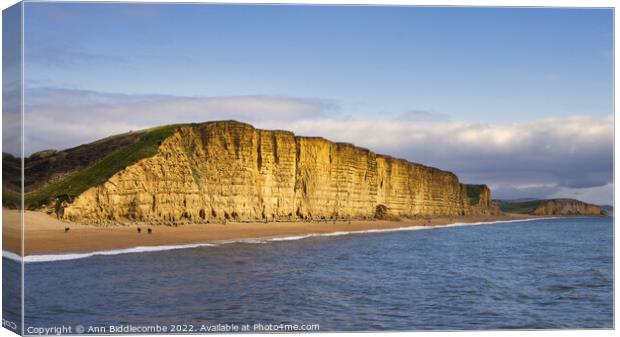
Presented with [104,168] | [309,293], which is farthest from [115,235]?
[309,293]

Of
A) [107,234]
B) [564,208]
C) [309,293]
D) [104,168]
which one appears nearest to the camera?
[309,293]

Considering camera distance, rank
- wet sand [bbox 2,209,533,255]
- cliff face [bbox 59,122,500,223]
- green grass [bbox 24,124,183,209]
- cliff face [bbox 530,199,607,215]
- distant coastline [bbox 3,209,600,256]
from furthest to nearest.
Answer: cliff face [bbox 530,199,607,215] < cliff face [bbox 59,122,500,223] < green grass [bbox 24,124,183,209] < distant coastline [bbox 3,209,600,256] < wet sand [bbox 2,209,533,255]

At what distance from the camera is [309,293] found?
582 inches

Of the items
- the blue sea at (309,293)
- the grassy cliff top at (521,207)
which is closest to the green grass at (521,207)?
the grassy cliff top at (521,207)

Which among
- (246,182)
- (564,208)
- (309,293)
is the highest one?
(246,182)

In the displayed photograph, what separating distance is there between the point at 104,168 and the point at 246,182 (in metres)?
12.8

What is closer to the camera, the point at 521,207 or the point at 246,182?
the point at 246,182

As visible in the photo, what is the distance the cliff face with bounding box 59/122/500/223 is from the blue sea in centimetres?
1418

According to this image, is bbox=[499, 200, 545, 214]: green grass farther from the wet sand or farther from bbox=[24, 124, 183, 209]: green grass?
bbox=[24, 124, 183, 209]: green grass

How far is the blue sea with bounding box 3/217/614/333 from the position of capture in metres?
11.4

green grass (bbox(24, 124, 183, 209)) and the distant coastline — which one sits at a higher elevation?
green grass (bbox(24, 124, 183, 209))

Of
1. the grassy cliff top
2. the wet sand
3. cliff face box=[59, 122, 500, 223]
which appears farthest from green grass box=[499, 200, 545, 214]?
the wet sand

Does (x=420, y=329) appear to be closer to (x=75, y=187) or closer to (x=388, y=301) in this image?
(x=388, y=301)

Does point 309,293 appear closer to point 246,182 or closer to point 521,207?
point 246,182
